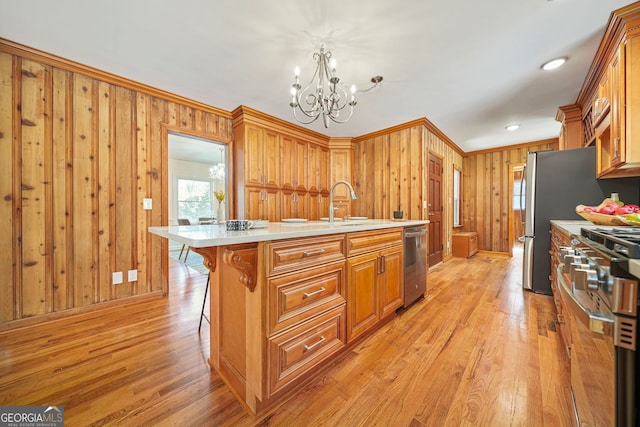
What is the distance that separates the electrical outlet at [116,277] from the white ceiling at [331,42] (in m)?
2.12

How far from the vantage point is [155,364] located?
1524mm

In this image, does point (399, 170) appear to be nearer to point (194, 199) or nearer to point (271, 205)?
point (271, 205)

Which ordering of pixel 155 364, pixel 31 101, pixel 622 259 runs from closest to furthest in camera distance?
pixel 622 259 → pixel 155 364 → pixel 31 101

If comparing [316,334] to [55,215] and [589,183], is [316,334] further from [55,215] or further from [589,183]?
[589,183]

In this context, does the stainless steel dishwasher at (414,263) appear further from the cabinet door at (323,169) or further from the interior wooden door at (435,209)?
the cabinet door at (323,169)

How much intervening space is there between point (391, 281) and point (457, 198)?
4584 mm

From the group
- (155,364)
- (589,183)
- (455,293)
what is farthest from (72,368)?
(589,183)

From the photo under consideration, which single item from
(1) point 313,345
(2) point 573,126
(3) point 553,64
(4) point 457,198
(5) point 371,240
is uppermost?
(3) point 553,64

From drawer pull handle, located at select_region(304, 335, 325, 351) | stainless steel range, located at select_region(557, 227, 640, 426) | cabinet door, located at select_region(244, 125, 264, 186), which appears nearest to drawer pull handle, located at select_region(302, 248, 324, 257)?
drawer pull handle, located at select_region(304, 335, 325, 351)

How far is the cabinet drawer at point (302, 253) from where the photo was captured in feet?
3.83

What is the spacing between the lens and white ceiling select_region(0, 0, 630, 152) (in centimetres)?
167

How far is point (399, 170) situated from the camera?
13.4 feet

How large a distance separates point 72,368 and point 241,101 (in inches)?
119

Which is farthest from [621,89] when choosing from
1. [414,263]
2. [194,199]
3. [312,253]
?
[194,199]
